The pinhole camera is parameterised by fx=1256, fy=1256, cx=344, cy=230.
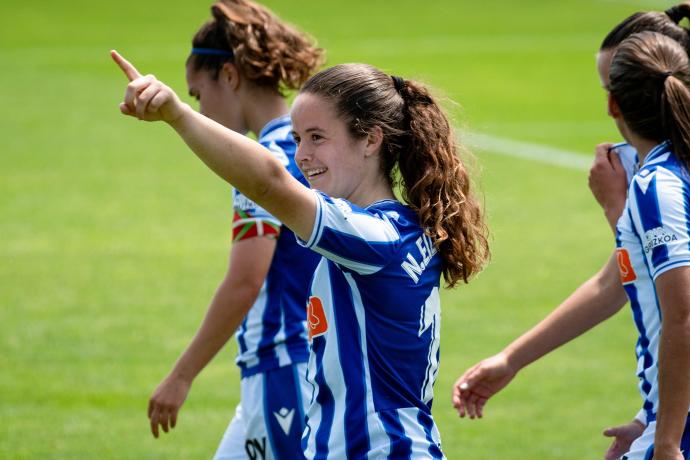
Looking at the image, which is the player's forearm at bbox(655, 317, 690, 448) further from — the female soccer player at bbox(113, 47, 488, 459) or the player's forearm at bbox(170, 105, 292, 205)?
the player's forearm at bbox(170, 105, 292, 205)

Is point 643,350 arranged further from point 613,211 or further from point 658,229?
point 613,211

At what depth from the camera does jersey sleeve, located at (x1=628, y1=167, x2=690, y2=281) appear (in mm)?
3518

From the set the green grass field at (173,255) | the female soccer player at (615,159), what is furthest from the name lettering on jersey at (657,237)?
the female soccer player at (615,159)

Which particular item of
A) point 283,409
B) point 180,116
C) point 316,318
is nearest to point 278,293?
point 283,409

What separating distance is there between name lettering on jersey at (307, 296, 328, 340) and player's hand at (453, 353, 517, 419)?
1.06 m

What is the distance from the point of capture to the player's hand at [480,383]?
14.1 ft

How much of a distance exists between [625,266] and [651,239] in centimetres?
30

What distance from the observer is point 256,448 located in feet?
15.1

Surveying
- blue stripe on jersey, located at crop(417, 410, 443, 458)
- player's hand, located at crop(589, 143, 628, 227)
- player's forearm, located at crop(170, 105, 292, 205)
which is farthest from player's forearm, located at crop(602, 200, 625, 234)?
player's forearm, located at crop(170, 105, 292, 205)

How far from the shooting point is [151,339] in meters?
9.37

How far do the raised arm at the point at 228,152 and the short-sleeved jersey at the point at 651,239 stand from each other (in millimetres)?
1058

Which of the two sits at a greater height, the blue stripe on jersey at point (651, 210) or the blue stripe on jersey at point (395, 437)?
the blue stripe on jersey at point (651, 210)

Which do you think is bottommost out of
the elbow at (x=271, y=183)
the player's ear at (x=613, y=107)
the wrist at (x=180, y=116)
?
the elbow at (x=271, y=183)

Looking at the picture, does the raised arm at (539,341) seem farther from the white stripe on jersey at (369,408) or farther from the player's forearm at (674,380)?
the white stripe on jersey at (369,408)
